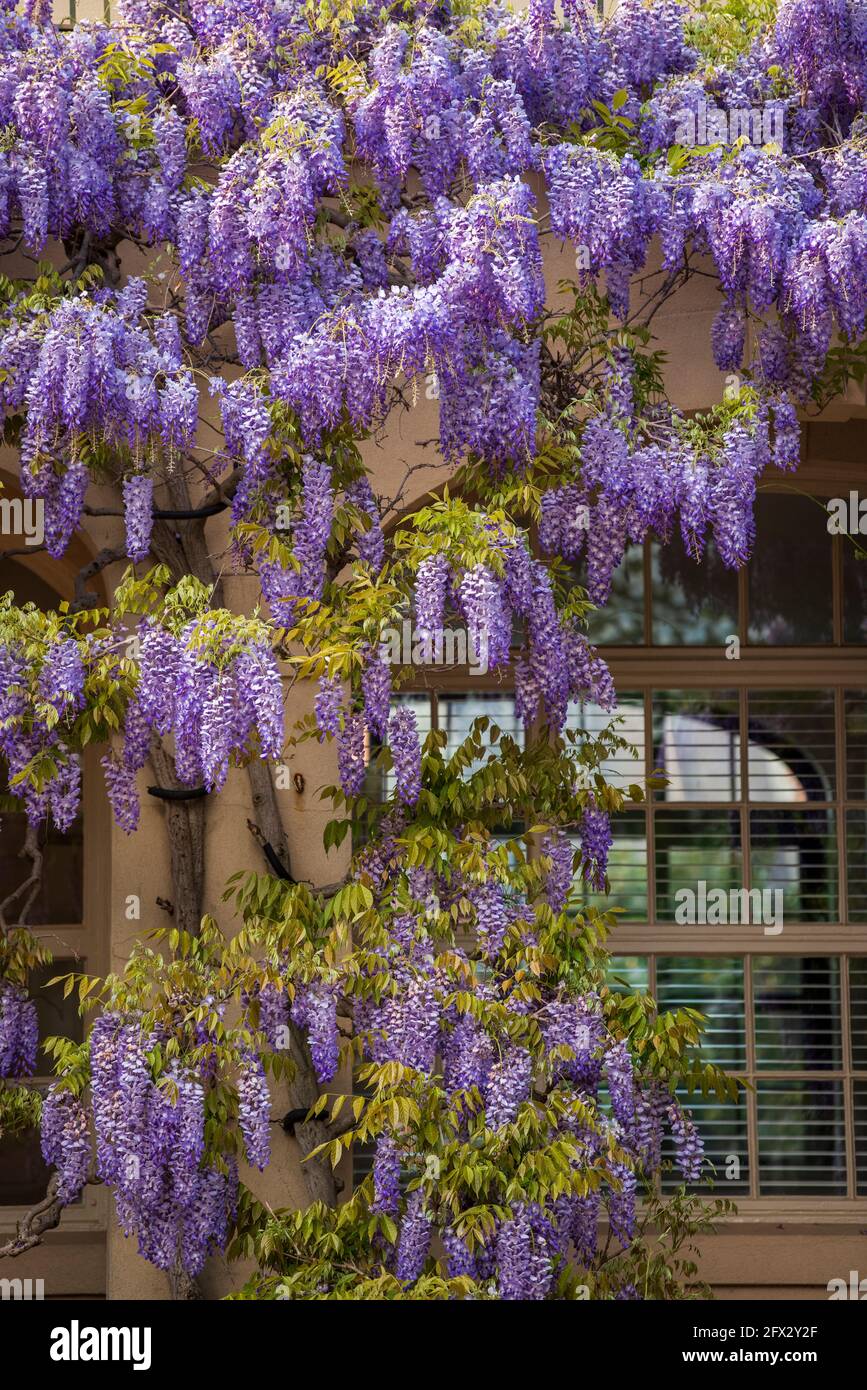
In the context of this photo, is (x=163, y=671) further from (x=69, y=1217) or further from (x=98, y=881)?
(x=69, y=1217)

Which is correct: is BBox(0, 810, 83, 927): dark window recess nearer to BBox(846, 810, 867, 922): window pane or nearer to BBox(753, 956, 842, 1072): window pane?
BBox(753, 956, 842, 1072): window pane

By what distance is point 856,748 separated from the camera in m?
6.50

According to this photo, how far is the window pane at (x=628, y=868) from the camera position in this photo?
639 centimetres

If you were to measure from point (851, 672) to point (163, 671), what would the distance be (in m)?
3.02

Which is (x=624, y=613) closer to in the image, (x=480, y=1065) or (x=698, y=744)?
(x=698, y=744)

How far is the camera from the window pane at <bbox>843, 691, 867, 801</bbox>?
6473mm

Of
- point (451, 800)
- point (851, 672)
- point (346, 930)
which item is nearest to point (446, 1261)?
point (346, 930)

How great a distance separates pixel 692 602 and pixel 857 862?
1139 mm

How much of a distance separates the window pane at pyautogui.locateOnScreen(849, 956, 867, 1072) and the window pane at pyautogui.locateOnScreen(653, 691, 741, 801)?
753 millimetres

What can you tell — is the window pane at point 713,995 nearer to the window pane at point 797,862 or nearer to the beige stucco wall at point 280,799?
the window pane at point 797,862

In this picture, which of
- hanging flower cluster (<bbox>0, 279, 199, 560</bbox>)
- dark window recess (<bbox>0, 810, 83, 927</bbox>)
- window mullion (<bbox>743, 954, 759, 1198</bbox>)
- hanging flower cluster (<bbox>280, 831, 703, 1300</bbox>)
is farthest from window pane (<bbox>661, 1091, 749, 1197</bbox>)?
hanging flower cluster (<bbox>0, 279, 199, 560</bbox>)

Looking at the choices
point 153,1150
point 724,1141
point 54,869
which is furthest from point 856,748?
point 153,1150

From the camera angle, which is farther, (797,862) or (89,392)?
(797,862)

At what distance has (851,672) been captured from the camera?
650 cm
